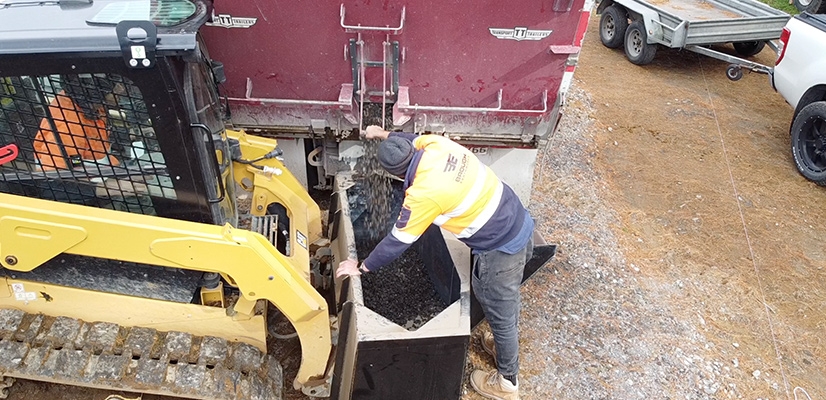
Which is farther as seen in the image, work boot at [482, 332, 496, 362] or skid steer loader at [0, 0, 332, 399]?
work boot at [482, 332, 496, 362]

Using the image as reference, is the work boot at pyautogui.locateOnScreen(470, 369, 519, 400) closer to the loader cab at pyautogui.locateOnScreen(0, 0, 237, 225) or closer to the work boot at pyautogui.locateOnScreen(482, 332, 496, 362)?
the work boot at pyautogui.locateOnScreen(482, 332, 496, 362)

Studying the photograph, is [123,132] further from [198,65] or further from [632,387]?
[632,387]

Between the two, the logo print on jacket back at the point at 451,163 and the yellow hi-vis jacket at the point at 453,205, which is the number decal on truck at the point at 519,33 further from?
the logo print on jacket back at the point at 451,163

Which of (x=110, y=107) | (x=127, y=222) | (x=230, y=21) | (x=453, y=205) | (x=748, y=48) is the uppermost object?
(x=110, y=107)

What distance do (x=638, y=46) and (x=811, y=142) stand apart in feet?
10.6

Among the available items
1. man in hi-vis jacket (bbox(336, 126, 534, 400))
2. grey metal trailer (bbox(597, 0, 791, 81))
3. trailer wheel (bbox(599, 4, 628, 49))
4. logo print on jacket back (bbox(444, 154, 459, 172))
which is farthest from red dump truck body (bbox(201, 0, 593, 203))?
trailer wheel (bbox(599, 4, 628, 49))

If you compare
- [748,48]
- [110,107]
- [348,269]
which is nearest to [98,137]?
[110,107]

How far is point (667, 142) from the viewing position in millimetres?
6930

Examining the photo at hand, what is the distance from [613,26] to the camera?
30.9 ft

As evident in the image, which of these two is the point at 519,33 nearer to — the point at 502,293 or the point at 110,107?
the point at 502,293

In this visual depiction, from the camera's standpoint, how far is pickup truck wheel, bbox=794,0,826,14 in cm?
1087

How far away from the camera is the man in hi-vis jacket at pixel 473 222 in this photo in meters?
2.93

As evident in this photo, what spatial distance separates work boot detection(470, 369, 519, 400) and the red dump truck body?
5.90 feet

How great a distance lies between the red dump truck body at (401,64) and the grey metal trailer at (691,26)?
15.3 ft
